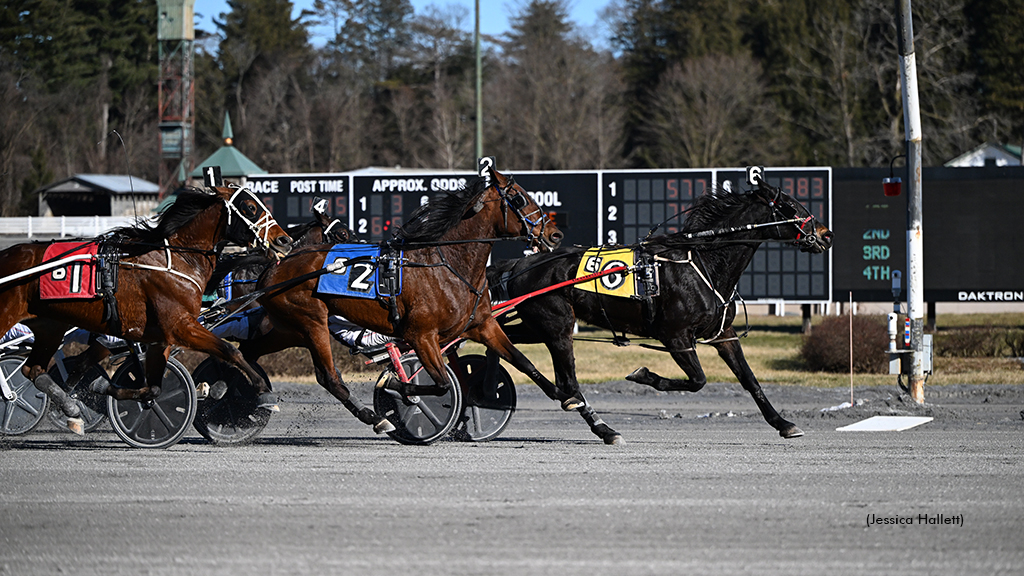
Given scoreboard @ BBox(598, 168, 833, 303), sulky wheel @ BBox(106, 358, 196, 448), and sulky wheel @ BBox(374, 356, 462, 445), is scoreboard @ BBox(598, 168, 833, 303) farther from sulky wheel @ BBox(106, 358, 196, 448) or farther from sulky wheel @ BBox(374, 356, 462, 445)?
sulky wheel @ BBox(106, 358, 196, 448)

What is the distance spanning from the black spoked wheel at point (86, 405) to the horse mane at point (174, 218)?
116 cm

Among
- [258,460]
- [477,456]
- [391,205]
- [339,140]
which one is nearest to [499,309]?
[477,456]

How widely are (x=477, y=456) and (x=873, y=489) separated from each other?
2.77 meters

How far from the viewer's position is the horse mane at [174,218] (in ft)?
30.2

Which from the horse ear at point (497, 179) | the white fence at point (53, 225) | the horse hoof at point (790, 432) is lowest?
the horse hoof at point (790, 432)

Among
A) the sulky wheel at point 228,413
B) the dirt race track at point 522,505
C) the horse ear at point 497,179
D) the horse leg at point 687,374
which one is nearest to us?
the dirt race track at point 522,505

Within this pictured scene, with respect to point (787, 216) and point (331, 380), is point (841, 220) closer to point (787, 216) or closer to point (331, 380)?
point (787, 216)

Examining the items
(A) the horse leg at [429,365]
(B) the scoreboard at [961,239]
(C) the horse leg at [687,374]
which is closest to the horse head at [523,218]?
(A) the horse leg at [429,365]

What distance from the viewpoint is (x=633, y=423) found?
11531mm

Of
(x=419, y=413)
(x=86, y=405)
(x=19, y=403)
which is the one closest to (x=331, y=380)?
(x=419, y=413)

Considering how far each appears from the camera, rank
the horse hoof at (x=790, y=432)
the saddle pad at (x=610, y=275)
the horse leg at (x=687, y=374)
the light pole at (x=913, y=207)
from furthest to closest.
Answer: the light pole at (x=913, y=207)
the saddle pad at (x=610, y=275)
the horse leg at (x=687, y=374)
the horse hoof at (x=790, y=432)

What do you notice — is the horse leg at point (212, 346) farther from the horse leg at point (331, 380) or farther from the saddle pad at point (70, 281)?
the saddle pad at point (70, 281)

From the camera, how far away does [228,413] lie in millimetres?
9398

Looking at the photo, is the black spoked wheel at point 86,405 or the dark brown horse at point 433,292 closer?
the dark brown horse at point 433,292
